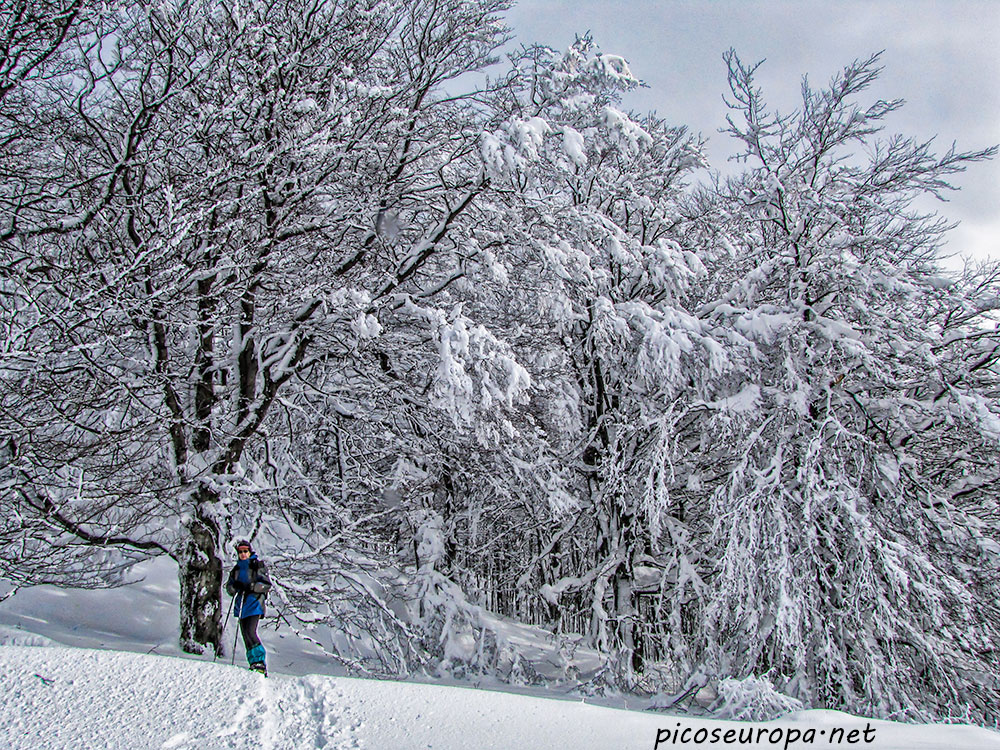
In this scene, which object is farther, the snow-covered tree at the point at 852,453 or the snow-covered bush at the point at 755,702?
the snow-covered tree at the point at 852,453

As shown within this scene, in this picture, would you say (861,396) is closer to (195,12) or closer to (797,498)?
(797,498)

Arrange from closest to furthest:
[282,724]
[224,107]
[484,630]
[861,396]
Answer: [282,724]
[224,107]
[861,396]
[484,630]

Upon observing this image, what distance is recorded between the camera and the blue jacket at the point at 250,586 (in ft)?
19.2

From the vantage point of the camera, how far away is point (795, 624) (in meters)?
6.62

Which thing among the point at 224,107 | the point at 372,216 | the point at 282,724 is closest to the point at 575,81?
the point at 372,216

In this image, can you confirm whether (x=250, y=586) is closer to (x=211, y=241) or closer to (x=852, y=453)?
(x=211, y=241)

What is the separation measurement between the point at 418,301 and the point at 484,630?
476 centimetres

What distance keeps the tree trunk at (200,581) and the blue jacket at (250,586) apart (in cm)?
120

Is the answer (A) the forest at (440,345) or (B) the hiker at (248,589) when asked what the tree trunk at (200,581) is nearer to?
(A) the forest at (440,345)

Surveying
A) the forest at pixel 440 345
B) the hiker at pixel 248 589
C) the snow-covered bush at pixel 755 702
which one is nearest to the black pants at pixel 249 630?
the hiker at pixel 248 589

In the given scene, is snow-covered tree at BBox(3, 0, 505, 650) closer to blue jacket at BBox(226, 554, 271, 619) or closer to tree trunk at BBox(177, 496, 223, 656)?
tree trunk at BBox(177, 496, 223, 656)

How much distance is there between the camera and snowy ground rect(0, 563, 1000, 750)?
3.69 meters

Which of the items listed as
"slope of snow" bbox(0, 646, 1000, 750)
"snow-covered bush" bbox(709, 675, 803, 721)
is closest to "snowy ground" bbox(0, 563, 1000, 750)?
"slope of snow" bbox(0, 646, 1000, 750)

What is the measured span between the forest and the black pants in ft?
4.01
